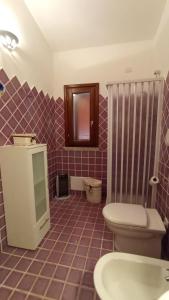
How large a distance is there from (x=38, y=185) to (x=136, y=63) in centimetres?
214

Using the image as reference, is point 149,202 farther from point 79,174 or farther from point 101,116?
point 101,116

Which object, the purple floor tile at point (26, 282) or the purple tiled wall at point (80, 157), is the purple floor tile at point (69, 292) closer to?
the purple floor tile at point (26, 282)

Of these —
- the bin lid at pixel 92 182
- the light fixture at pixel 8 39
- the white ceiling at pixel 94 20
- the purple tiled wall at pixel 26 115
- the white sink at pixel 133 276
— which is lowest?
the white sink at pixel 133 276

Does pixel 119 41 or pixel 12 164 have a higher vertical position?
pixel 119 41

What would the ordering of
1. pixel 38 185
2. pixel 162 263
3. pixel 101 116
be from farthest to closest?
1. pixel 101 116
2. pixel 38 185
3. pixel 162 263

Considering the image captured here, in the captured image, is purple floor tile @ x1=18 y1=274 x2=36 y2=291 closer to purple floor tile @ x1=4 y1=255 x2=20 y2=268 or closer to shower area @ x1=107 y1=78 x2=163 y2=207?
purple floor tile @ x1=4 y1=255 x2=20 y2=268

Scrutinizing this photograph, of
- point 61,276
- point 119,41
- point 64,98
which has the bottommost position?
point 61,276

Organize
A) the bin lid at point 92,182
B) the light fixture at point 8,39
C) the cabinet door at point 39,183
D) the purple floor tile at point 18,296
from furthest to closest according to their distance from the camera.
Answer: the bin lid at point 92,182 < the cabinet door at point 39,183 < the light fixture at point 8,39 < the purple floor tile at point 18,296

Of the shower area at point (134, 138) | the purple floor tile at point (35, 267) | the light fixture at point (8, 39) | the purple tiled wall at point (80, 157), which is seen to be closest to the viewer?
the purple floor tile at point (35, 267)

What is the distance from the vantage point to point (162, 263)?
3.25ft

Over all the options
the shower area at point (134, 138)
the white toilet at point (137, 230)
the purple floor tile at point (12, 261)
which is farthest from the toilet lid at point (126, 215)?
the purple floor tile at point (12, 261)

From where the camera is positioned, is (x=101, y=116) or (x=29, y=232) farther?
(x=101, y=116)

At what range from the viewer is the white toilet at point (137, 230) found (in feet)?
4.40

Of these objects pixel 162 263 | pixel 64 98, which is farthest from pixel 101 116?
pixel 162 263
